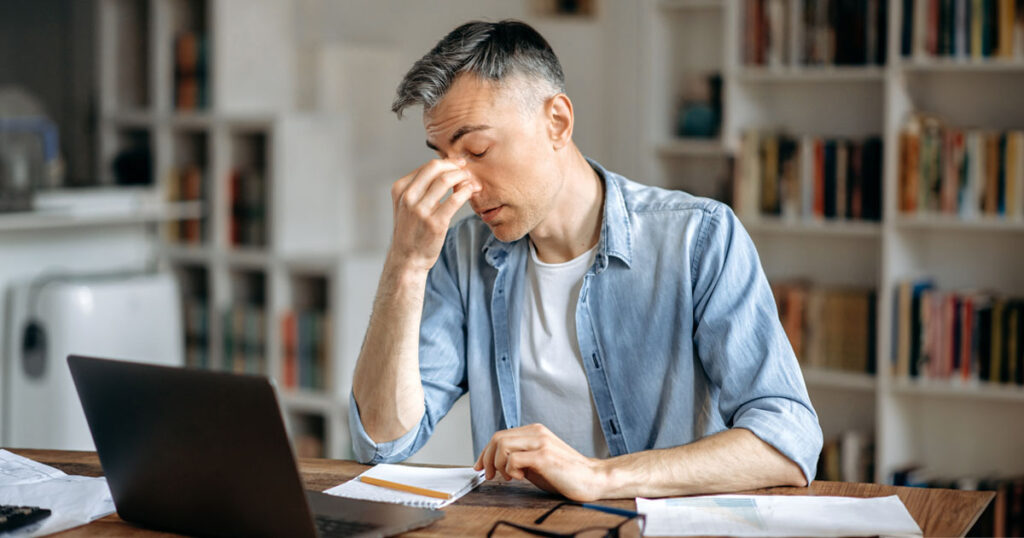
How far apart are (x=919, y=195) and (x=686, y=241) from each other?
1.86 meters

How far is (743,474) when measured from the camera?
136 centimetres

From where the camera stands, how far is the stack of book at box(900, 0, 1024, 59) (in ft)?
10.2

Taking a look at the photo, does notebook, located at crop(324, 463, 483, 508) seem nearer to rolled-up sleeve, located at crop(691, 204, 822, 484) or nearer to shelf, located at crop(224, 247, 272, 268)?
rolled-up sleeve, located at crop(691, 204, 822, 484)

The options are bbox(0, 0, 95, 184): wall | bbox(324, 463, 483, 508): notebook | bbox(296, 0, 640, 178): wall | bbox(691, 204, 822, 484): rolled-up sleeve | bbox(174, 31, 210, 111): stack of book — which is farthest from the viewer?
bbox(296, 0, 640, 178): wall

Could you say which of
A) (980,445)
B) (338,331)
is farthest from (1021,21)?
(338,331)

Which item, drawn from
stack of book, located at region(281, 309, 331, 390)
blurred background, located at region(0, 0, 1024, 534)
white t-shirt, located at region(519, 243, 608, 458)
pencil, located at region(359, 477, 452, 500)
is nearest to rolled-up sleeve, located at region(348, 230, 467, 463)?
white t-shirt, located at region(519, 243, 608, 458)

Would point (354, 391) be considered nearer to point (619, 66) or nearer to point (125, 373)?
point (125, 373)

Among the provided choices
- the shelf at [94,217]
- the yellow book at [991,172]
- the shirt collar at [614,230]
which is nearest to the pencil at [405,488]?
the shirt collar at [614,230]

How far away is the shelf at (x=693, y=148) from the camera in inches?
146

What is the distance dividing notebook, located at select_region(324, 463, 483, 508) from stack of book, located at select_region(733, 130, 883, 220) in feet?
7.39

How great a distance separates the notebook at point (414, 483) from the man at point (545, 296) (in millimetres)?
163

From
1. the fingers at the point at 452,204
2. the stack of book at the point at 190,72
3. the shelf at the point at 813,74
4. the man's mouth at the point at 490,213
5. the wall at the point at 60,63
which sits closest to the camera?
the fingers at the point at 452,204

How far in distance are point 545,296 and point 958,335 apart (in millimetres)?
1914

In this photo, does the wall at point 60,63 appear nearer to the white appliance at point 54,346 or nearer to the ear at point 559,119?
the white appliance at point 54,346
